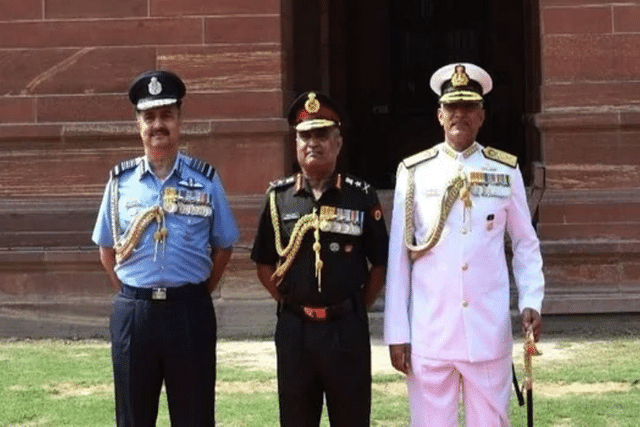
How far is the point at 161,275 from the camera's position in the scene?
5.30m

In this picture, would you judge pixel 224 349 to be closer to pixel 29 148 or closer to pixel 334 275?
pixel 29 148

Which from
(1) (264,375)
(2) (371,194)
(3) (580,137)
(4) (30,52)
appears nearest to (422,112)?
(3) (580,137)

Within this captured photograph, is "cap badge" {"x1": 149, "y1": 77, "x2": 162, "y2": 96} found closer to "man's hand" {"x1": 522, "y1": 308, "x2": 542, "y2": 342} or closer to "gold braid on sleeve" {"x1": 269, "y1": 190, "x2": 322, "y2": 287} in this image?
"gold braid on sleeve" {"x1": 269, "y1": 190, "x2": 322, "y2": 287}

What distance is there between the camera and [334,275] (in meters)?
5.16

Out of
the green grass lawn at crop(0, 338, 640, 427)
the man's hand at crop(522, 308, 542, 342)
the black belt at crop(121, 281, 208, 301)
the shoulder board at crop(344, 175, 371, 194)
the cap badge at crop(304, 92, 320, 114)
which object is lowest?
the green grass lawn at crop(0, 338, 640, 427)

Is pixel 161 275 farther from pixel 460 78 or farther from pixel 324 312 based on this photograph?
pixel 460 78

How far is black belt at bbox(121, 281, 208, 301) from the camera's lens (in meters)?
5.28

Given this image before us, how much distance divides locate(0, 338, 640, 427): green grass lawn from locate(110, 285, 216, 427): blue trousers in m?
1.84

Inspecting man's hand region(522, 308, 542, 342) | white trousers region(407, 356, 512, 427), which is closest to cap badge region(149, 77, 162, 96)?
white trousers region(407, 356, 512, 427)

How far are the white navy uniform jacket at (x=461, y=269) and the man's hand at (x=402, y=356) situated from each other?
0.09ft

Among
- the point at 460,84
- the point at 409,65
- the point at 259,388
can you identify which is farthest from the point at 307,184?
the point at 409,65

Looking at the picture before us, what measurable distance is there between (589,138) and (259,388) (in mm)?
4029

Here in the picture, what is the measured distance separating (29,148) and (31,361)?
2335 millimetres

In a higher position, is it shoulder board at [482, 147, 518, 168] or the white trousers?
shoulder board at [482, 147, 518, 168]
